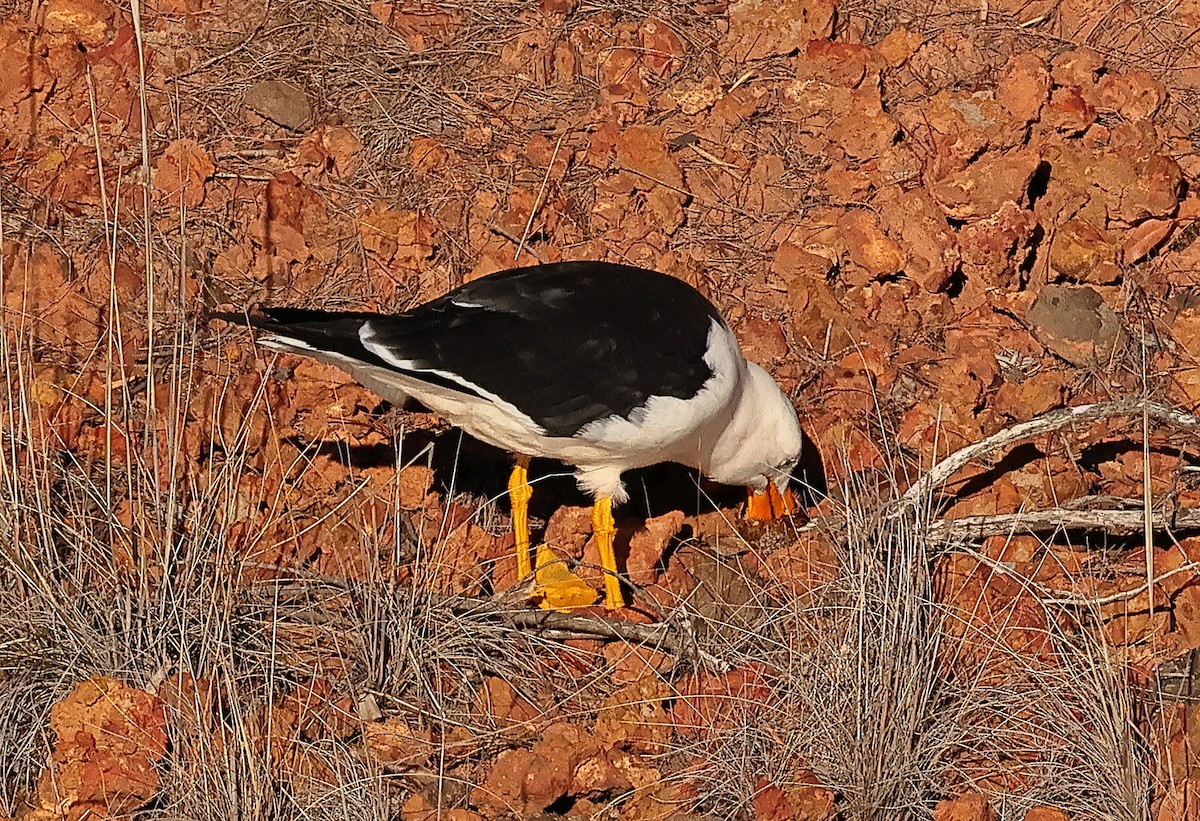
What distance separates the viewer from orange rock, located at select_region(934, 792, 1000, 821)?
369cm

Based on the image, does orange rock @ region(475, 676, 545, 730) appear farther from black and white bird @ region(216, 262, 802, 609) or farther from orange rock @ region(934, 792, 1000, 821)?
orange rock @ region(934, 792, 1000, 821)

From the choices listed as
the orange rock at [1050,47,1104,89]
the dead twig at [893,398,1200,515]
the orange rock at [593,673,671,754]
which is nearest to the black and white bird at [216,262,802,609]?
the orange rock at [593,673,671,754]

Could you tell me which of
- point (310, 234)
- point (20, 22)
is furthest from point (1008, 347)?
point (20, 22)

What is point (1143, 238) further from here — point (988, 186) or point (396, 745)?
point (396, 745)

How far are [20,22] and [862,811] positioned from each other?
4368mm

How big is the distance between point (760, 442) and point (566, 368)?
0.84 metres

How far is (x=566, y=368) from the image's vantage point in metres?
4.34

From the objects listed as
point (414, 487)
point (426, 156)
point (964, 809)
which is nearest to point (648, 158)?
point (426, 156)

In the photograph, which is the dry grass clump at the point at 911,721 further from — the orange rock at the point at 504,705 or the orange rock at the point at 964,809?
the orange rock at the point at 504,705

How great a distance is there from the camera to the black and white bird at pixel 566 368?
4.23 m

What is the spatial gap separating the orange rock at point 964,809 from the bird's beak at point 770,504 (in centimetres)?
150

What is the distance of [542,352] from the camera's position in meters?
4.33

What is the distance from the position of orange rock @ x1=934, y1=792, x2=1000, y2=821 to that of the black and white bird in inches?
47.5

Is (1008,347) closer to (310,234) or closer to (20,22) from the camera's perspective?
(310,234)
